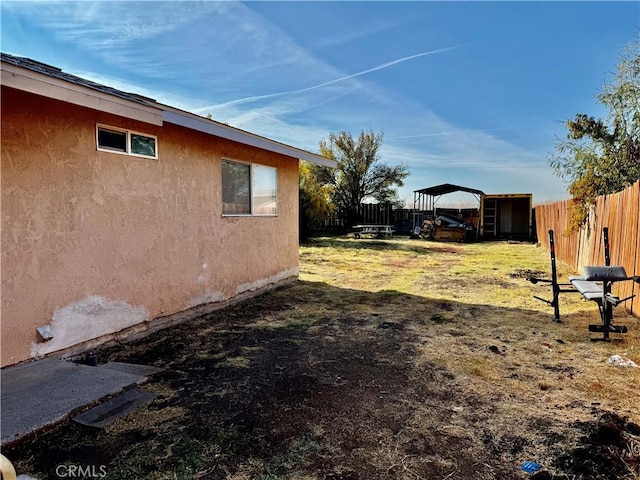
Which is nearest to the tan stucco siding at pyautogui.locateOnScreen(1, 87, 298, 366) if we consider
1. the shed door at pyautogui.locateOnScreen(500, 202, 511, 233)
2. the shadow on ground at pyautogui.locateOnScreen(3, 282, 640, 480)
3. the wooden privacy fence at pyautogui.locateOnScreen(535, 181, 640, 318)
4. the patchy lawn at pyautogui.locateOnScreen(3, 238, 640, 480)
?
the patchy lawn at pyautogui.locateOnScreen(3, 238, 640, 480)

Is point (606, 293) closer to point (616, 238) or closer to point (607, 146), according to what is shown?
point (616, 238)

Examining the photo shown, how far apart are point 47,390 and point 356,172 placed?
78.6 ft

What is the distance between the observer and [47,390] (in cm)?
311

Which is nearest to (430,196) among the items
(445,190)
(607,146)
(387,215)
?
(445,190)

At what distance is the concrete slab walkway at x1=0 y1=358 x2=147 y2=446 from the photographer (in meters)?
2.60

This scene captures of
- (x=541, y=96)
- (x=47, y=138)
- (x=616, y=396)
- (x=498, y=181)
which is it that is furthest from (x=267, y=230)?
(x=498, y=181)

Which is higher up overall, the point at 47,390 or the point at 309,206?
the point at 309,206

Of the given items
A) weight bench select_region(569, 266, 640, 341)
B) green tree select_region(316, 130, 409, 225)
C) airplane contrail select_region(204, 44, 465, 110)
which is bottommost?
weight bench select_region(569, 266, 640, 341)

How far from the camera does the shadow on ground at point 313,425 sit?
226cm

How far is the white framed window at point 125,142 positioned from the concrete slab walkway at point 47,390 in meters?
2.46

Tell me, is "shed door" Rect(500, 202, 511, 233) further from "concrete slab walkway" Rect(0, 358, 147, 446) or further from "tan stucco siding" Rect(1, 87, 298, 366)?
"concrete slab walkway" Rect(0, 358, 147, 446)

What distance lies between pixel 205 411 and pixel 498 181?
25975 mm

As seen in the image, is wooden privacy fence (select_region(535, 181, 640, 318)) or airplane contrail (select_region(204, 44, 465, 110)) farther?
airplane contrail (select_region(204, 44, 465, 110))

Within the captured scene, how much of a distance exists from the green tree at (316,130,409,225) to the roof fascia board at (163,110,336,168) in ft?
57.1
